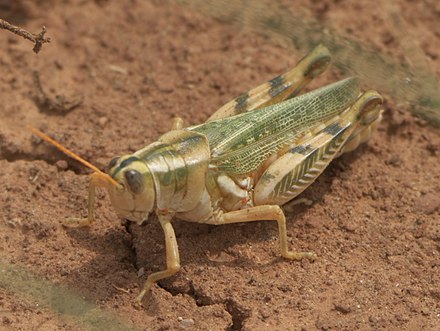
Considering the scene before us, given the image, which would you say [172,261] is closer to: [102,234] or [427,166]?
[102,234]

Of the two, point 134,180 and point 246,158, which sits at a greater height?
point 134,180

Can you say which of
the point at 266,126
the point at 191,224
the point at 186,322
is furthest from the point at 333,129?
the point at 186,322

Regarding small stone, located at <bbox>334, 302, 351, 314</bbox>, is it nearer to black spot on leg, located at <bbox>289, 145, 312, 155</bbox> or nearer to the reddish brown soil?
the reddish brown soil

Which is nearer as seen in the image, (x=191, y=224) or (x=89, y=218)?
(x=89, y=218)

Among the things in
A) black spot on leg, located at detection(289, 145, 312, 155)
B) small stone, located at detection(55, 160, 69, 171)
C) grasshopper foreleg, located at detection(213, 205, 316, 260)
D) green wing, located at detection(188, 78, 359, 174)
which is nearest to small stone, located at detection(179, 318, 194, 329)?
grasshopper foreleg, located at detection(213, 205, 316, 260)

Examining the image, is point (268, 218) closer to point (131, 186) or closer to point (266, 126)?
point (266, 126)

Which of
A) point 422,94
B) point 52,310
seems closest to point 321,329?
point 52,310

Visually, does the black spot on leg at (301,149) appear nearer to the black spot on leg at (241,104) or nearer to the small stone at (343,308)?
the black spot on leg at (241,104)

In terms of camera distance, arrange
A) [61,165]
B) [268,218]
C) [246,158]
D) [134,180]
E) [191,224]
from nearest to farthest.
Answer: [134,180]
[268,218]
[246,158]
[191,224]
[61,165]
